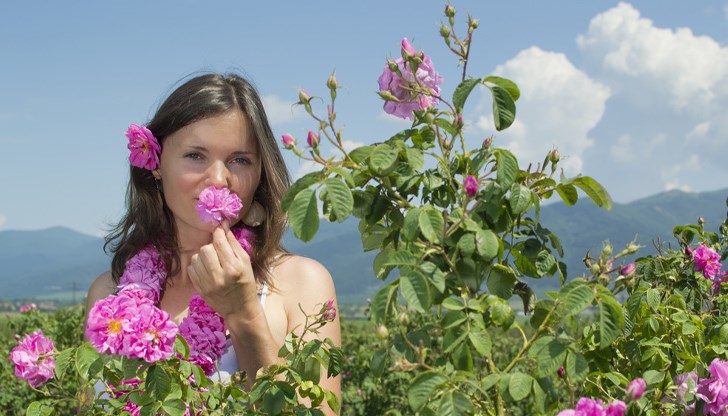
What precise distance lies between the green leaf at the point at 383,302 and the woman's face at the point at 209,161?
1.39 metres

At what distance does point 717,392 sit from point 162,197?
2.50 meters

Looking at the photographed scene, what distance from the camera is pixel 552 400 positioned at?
1.73m

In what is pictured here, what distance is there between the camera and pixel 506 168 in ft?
5.46

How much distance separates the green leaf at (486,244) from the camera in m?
1.56

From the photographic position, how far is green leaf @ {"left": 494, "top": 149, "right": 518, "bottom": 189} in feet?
5.41

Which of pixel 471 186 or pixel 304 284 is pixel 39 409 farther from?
pixel 471 186

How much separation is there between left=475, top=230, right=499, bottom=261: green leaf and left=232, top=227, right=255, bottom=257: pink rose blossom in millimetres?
1757

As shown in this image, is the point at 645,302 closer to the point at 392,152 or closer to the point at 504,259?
the point at 504,259

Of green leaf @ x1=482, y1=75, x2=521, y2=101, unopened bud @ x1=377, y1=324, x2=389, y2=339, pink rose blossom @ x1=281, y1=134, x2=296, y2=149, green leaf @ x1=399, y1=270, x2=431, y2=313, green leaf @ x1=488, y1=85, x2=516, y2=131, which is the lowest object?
unopened bud @ x1=377, y1=324, x2=389, y2=339

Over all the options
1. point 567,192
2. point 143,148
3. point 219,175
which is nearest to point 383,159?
point 567,192

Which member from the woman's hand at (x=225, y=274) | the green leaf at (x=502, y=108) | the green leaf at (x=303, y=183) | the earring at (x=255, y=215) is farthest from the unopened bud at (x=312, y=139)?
the earring at (x=255, y=215)

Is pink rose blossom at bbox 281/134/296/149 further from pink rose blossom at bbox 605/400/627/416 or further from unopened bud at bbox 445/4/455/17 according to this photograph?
pink rose blossom at bbox 605/400/627/416

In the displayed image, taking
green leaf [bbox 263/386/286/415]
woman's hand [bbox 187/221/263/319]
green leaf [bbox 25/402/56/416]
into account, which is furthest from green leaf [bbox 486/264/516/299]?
green leaf [bbox 25/402/56/416]

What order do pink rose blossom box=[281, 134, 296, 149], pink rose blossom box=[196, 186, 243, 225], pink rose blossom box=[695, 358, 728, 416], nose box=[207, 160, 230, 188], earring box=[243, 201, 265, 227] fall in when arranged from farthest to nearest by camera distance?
earring box=[243, 201, 265, 227], nose box=[207, 160, 230, 188], pink rose blossom box=[196, 186, 243, 225], pink rose blossom box=[695, 358, 728, 416], pink rose blossom box=[281, 134, 296, 149]
